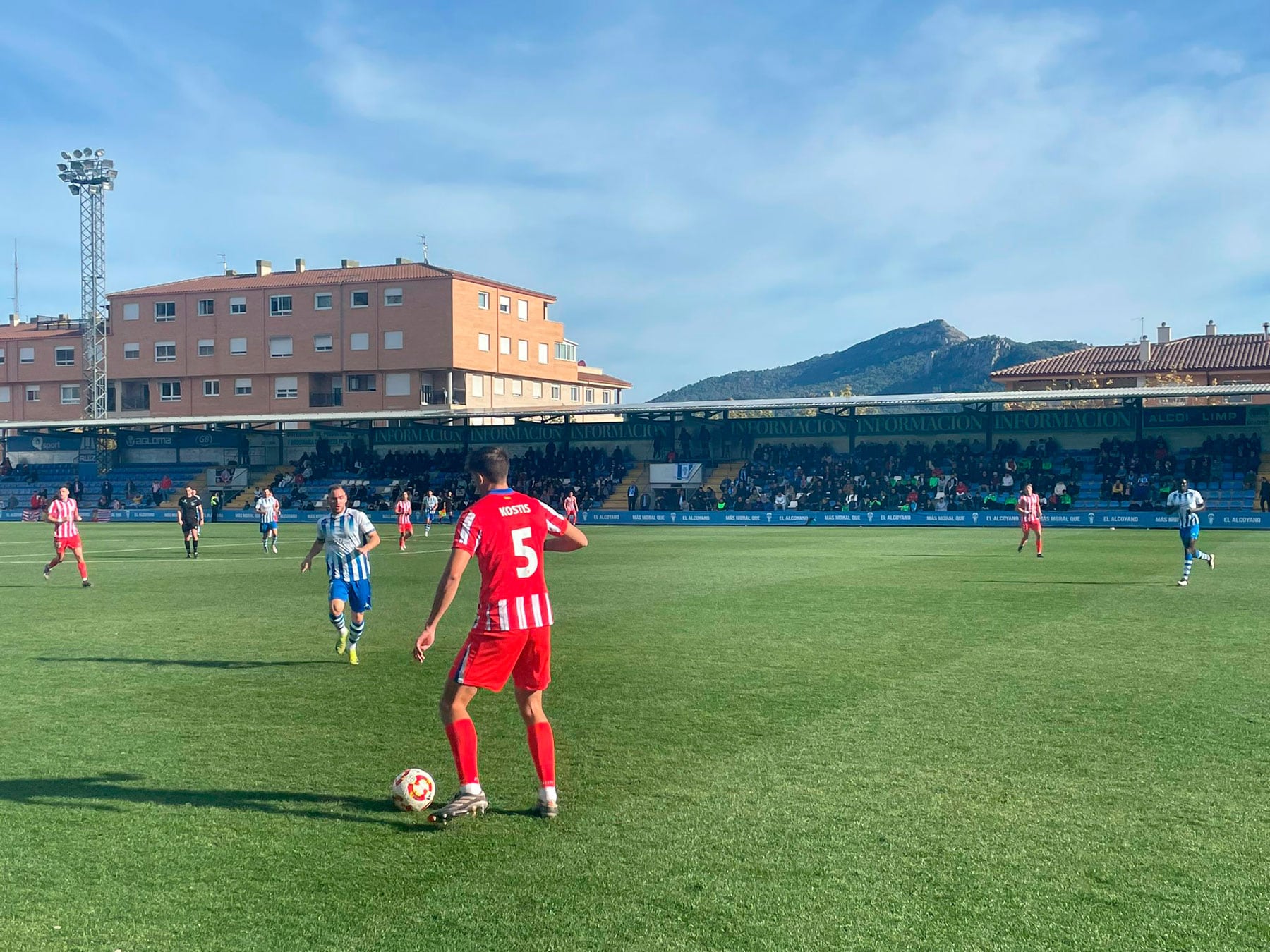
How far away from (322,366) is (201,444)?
1212 cm

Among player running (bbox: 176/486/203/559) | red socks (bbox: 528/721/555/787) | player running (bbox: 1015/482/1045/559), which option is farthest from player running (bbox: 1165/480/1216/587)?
player running (bbox: 176/486/203/559)

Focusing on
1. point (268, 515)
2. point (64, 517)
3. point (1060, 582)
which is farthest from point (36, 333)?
point (1060, 582)

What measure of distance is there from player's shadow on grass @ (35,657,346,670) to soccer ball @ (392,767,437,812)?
18.6 ft

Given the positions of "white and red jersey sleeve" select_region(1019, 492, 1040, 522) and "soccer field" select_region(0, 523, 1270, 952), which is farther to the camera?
"white and red jersey sleeve" select_region(1019, 492, 1040, 522)

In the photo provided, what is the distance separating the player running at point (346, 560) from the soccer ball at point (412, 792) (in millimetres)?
5911

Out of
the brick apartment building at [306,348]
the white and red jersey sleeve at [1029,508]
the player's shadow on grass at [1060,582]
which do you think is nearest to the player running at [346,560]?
the player's shadow on grass at [1060,582]

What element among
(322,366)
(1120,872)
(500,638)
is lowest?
(1120,872)

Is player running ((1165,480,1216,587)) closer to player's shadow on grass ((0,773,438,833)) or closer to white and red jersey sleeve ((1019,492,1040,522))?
white and red jersey sleeve ((1019,492,1040,522))

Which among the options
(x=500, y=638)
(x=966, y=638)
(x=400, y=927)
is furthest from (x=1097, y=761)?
(x=966, y=638)

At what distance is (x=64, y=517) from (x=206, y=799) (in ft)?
56.8

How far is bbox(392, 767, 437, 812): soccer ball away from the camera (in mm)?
6770

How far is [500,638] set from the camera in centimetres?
676

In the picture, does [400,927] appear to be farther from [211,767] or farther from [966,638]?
[966,638]

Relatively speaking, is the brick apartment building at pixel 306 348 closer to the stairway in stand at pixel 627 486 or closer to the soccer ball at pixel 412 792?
the stairway in stand at pixel 627 486
